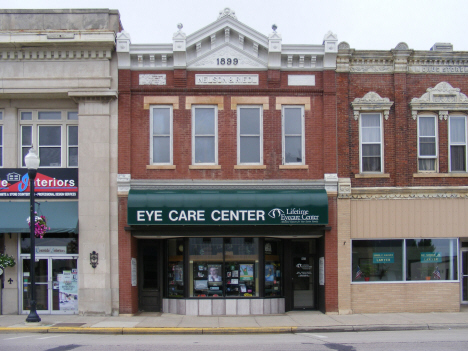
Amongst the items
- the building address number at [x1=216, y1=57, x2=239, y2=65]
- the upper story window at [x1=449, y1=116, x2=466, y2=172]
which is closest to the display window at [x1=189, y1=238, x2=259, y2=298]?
the building address number at [x1=216, y1=57, x2=239, y2=65]

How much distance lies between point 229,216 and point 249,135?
3006 mm

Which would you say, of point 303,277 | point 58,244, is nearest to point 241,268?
point 303,277

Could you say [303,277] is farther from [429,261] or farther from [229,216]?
[429,261]

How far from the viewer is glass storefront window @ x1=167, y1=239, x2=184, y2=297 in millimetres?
17266

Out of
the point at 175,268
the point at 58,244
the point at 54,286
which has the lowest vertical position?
the point at 54,286

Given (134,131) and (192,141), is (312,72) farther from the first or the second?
(134,131)

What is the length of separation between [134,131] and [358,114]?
25.7 feet

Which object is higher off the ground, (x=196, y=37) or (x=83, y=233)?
(x=196, y=37)

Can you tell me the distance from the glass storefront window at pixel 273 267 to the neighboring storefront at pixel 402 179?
2.15 metres

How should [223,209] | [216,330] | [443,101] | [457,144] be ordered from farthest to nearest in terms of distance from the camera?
[457,144]
[443,101]
[223,209]
[216,330]

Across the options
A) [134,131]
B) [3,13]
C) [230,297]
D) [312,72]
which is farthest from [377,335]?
[3,13]

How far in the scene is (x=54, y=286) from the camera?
17.0 metres

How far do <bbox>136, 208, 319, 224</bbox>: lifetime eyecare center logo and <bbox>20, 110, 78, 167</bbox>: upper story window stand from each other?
3674 millimetres

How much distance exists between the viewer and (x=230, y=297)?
17078 millimetres
